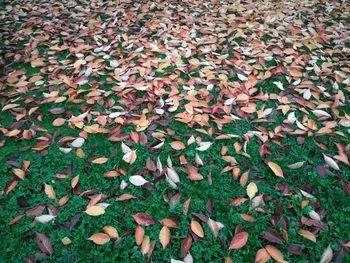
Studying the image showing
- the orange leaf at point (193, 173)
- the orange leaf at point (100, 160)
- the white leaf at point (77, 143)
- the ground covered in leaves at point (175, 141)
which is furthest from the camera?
the white leaf at point (77, 143)

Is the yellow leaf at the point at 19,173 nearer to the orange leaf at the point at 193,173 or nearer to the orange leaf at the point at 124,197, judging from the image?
the orange leaf at the point at 124,197

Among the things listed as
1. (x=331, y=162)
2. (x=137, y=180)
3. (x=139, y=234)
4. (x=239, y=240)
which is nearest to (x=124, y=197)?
(x=137, y=180)

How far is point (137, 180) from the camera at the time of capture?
77.2 inches

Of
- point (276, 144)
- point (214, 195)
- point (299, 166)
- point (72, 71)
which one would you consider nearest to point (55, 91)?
point (72, 71)

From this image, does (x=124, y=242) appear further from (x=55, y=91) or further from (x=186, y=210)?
(x=55, y=91)

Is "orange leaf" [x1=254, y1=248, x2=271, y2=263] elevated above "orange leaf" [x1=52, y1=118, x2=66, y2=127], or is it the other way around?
"orange leaf" [x1=52, y1=118, x2=66, y2=127]

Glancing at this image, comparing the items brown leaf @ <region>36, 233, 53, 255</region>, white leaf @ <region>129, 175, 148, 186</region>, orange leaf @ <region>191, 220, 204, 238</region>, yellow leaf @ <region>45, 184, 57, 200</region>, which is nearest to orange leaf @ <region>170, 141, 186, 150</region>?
white leaf @ <region>129, 175, 148, 186</region>

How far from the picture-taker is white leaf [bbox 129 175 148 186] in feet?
6.38

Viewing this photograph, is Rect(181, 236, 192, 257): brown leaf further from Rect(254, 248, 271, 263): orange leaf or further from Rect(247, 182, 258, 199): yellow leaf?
Rect(247, 182, 258, 199): yellow leaf

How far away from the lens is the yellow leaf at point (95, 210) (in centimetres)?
179

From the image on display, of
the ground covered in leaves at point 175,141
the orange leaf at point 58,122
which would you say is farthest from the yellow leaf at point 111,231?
the orange leaf at point 58,122

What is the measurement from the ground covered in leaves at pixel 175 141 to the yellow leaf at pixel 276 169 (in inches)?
0.8

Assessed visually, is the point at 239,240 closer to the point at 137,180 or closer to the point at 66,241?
the point at 137,180

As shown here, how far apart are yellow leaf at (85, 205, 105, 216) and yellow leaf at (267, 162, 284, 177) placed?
3.72 ft
